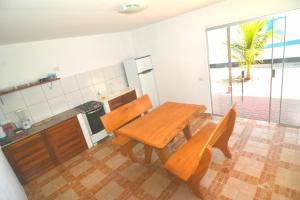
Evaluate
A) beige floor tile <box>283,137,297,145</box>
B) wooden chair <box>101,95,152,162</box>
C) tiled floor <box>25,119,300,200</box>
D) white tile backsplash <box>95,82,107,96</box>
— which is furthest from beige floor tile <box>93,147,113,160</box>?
beige floor tile <box>283,137,297,145</box>

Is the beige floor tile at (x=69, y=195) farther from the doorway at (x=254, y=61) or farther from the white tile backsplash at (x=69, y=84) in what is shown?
the doorway at (x=254, y=61)

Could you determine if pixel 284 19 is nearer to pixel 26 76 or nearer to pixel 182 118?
pixel 182 118

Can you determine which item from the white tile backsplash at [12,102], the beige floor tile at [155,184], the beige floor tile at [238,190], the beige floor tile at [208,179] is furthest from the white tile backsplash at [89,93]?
the beige floor tile at [238,190]

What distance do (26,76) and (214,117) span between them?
3.88 m

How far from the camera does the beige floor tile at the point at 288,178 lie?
1.99m

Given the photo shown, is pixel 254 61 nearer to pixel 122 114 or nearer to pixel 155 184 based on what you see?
pixel 122 114

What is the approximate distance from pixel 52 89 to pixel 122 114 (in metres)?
1.68

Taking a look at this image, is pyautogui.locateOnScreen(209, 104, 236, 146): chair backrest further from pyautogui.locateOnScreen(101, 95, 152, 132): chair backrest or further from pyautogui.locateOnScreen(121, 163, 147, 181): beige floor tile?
pyautogui.locateOnScreen(101, 95, 152, 132): chair backrest

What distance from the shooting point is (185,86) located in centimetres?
416

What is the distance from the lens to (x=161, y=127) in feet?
7.36

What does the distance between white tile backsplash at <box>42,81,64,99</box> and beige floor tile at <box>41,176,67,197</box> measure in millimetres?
1564

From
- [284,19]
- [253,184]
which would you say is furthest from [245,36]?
[253,184]

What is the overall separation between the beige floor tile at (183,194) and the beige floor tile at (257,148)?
1.19 m

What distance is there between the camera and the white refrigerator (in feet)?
14.1
